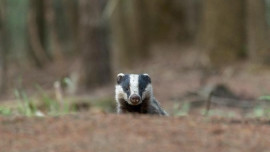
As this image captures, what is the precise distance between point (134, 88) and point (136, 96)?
256 mm

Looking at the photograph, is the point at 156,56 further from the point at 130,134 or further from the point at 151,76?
the point at 130,134

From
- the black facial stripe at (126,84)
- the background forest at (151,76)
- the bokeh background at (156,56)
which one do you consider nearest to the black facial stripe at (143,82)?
the black facial stripe at (126,84)

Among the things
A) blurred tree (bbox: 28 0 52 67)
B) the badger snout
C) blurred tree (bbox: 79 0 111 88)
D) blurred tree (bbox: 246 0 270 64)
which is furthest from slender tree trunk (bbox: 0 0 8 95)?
the badger snout

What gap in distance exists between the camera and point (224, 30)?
1641 cm

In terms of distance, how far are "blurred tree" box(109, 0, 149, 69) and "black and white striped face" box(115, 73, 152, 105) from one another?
1329 cm

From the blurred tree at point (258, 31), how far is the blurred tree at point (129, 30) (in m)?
6.54

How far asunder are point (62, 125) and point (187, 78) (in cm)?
1285

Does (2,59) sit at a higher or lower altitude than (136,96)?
higher

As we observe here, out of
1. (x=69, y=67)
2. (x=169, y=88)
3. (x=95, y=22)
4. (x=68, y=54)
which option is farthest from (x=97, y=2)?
(x=68, y=54)

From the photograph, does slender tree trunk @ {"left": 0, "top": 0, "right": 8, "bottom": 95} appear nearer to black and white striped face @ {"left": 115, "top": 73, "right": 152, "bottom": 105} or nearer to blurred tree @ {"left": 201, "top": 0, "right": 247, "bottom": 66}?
blurred tree @ {"left": 201, "top": 0, "right": 247, "bottom": 66}

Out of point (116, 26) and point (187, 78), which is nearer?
point (187, 78)

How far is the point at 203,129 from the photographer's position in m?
4.28

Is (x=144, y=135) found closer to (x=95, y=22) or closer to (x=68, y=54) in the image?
(x=95, y=22)

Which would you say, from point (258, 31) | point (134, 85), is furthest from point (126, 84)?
point (258, 31)
